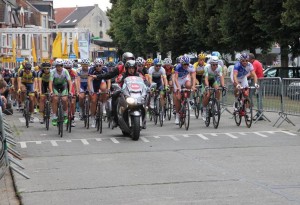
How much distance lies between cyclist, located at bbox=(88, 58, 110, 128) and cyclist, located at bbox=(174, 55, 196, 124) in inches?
68.1

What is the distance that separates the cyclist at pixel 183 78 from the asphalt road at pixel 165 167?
1197 mm

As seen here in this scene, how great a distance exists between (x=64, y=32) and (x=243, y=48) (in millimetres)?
19511

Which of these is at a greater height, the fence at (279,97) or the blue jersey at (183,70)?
the blue jersey at (183,70)

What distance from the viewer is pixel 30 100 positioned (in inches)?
793

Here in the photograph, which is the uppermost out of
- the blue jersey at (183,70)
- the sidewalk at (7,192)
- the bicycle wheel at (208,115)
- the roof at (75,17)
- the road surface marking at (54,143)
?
the roof at (75,17)

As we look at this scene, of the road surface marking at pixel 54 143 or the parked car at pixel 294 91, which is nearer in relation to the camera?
the road surface marking at pixel 54 143

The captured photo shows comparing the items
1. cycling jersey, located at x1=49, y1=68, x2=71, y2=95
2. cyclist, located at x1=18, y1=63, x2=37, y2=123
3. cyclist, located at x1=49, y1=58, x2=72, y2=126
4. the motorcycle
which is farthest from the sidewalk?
cyclist, located at x1=18, y1=63, x2=37, y2=123

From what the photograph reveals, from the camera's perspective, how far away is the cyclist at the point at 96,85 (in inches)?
700

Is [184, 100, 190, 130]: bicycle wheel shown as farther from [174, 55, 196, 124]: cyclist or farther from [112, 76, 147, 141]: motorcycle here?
[112, 76, 147, 141]: motorcycle

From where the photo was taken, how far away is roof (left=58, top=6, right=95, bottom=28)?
15662 centimetres

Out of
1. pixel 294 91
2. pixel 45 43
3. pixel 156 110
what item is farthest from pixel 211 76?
pixel 45 43

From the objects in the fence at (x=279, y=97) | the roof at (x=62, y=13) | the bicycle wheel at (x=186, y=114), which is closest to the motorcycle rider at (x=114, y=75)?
the bicycle wheel at (x=186, y=114)

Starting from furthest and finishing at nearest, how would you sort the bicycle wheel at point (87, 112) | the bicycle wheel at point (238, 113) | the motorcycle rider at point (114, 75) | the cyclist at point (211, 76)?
the bicycle wheel at point (87, 112)
the cyclist at point (211, 76)
the bicycle wheel at point (238, 113)
the motorcycle rider at point (114, 75)

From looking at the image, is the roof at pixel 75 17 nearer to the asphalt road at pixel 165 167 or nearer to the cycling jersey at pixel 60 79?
the cycling jersey at pixel 60 79
